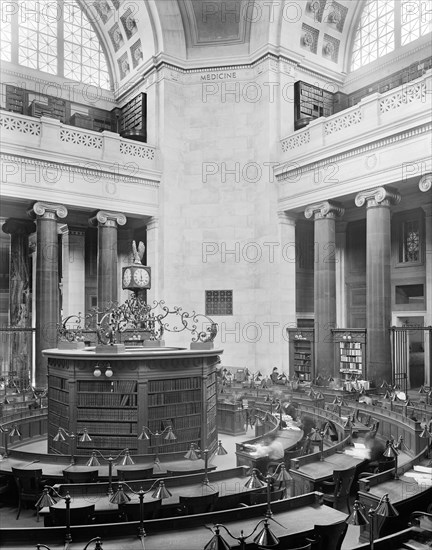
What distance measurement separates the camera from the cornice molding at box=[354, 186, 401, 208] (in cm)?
1596

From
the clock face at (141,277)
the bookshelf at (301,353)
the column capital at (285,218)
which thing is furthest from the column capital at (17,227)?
the bookshelf at (301,353)

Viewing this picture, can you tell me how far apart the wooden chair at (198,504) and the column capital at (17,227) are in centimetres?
1779

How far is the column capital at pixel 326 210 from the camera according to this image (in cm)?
1794

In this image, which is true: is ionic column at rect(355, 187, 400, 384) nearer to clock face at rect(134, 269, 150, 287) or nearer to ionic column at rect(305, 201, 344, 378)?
ionic column at rect(305, 201, 344, 378)

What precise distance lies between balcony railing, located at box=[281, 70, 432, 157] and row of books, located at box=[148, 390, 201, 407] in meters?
10.3

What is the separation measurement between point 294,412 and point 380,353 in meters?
5.33

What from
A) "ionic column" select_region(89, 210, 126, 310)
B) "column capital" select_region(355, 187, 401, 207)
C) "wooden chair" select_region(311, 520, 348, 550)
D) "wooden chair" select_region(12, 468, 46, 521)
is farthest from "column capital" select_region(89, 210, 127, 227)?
"wooden chair" select_region(311, 520, 348, 550)

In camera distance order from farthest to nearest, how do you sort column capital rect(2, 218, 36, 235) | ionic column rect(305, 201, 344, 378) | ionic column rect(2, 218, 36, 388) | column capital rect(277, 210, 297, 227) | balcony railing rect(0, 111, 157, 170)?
ionic column rect(2, 218, 36, 388), column capital rect(2, 218, 36, 235), column capital rect(277, 210, 297, 227), ionic column rect(305, 201, 344, 378), balcony railing rect(0, 111, 157, 170)

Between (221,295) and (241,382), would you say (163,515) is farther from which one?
(221,295)

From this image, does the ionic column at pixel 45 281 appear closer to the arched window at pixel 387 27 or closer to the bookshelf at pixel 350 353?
the bookshelf at pixel 350 353

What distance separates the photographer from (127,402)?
8.88m

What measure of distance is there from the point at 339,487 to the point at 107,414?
4.09 meters

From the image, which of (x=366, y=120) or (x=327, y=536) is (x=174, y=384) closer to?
(x=327, y=536)

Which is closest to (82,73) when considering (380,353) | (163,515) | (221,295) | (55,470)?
(221,295)
